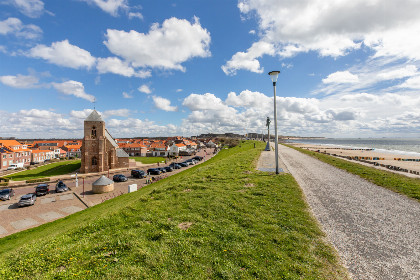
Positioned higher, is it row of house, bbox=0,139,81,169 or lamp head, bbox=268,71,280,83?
lamp head, bbox=268,71,280,83

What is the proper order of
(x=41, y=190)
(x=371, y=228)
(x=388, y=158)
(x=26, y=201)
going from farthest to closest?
(x=388, y=158)
(x=41, y=190)
(x=26, y=201)
(x=371, y=228)

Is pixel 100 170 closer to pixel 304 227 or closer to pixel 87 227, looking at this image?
pixel 87 227

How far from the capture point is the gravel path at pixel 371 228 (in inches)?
210

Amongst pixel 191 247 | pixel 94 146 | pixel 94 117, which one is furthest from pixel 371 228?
pixel 94 117

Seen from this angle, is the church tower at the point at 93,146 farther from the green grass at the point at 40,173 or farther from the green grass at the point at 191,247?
the green grass at the point at 191,247

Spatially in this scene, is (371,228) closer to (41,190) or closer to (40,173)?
(41,190)

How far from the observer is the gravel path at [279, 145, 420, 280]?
17.5 ft

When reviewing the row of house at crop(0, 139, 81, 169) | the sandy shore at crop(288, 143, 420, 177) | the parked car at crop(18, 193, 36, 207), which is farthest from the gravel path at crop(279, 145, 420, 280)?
the row of house at crop(0, 139, 81, 169)

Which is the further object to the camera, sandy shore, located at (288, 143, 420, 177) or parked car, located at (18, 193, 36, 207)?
sandy shore, located at (288, 143, 420, 177)

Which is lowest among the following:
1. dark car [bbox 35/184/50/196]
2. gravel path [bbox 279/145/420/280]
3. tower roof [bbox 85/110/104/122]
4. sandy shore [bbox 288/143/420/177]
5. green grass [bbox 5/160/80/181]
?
green grass [bbox 5/160/80/181]

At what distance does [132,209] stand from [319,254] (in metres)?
8.49

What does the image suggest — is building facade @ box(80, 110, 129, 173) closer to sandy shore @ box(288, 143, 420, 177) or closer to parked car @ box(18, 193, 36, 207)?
parked car @ box(18, 193, 36, 207)

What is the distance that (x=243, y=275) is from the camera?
4812 mm

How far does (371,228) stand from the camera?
752cm
